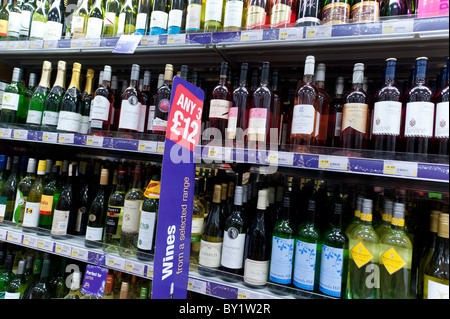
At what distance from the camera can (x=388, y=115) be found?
100cm

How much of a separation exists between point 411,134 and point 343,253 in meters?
0.51

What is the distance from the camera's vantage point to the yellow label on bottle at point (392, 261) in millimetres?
966

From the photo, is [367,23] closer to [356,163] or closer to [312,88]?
[312,88]

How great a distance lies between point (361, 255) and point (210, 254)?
24.3 inches

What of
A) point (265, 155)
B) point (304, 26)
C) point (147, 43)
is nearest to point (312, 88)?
point (304, 26)

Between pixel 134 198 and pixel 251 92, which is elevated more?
pixel 251 92

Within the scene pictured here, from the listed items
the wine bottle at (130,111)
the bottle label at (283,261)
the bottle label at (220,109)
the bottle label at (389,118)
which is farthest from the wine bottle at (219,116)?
the bottle label at (389,118)

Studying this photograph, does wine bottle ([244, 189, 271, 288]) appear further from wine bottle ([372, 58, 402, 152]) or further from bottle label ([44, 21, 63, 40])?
bottle label ([44, 21, 63, 40])

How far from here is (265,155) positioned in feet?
3.57

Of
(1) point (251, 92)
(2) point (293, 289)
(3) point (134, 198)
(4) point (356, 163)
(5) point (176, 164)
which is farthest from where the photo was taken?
(3) point (134, 198)

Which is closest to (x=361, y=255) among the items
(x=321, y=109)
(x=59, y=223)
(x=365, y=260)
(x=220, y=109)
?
(x=365, y=260)

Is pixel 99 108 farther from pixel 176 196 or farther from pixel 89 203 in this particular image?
pixel 176 196

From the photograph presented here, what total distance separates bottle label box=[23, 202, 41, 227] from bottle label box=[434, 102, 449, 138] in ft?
6.54
